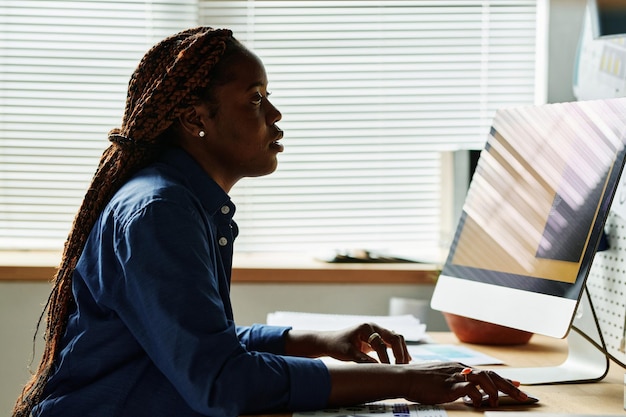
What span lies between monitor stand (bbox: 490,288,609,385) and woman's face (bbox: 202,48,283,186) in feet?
1.91

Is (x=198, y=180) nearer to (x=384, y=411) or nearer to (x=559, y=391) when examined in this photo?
(x=384, y=411)

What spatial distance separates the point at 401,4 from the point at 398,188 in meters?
0.59

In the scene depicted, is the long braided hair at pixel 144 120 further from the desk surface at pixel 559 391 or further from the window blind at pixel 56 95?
the window blind at pixel 56 95

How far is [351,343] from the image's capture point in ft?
4.79

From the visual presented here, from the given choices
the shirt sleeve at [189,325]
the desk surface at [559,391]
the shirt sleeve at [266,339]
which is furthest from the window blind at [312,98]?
the shirt sleeve at [189,325]

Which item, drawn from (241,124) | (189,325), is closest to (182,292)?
(189,325)

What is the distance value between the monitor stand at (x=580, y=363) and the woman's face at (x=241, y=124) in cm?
58

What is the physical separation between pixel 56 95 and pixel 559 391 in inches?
73.6

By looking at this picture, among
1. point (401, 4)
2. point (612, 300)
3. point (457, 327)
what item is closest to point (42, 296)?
point (457, 327)

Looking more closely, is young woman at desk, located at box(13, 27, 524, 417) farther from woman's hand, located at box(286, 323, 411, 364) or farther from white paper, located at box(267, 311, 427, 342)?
white paper, located at box(267, 311, 427, 342)

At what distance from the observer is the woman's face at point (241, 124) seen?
4.55 feet

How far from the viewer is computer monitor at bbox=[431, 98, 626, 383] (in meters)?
1.27

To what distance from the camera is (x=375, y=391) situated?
1162 millimetres

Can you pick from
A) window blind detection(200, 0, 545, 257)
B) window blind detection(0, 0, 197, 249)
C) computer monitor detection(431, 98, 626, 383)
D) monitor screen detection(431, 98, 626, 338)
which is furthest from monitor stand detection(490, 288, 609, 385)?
window blind detection(0, 0, 197, 249)
